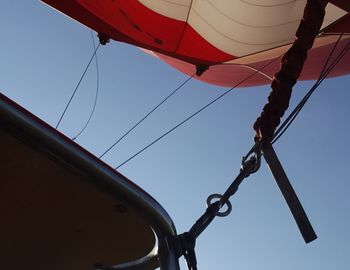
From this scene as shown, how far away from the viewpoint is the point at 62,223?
2.01 metres

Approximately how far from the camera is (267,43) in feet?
19.2

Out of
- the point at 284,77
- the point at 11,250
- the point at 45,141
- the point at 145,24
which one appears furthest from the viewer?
the point at 145,24

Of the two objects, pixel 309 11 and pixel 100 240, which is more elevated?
pixel 309 11

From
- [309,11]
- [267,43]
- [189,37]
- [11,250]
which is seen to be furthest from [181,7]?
[11,250]

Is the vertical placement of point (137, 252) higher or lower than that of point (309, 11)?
lower

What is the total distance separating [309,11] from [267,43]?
10.7ft

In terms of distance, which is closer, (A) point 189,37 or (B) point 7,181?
(B) point 7,181

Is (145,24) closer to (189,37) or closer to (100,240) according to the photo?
(189,37)

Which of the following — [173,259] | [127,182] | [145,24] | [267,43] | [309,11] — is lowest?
[173,259]

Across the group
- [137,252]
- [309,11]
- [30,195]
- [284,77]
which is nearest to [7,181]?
[30,195]

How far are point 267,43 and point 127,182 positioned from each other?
4.53 meters

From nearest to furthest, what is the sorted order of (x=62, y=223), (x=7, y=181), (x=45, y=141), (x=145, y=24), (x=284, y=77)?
(x=45, y=141) → (x=7, y=181) → (x=62, y=223) → (x=284, y=77) → (x=145, y=24)

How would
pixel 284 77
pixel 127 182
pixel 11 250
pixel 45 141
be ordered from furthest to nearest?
pixel 284 77
pixel 11 250
pixel 127 182
pixel 45 141

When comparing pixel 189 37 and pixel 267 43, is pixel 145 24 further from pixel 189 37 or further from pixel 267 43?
pixel 267 43
